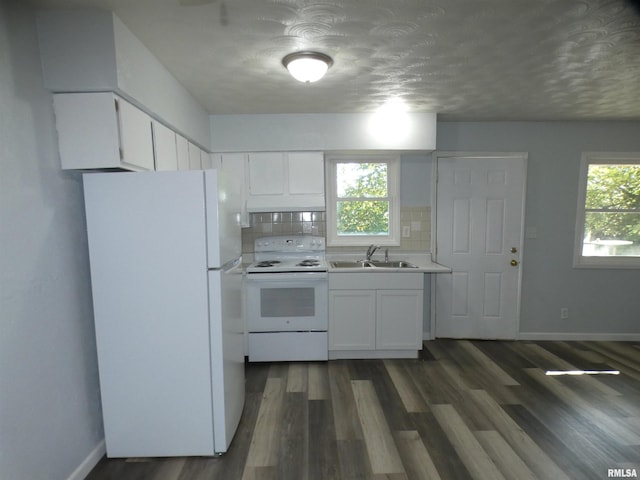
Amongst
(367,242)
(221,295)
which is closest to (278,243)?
(367,242)

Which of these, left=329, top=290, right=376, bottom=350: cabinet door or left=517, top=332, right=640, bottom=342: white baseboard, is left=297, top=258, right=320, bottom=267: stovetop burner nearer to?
left=329, top=290, right=376, bottom=350: cabinet door

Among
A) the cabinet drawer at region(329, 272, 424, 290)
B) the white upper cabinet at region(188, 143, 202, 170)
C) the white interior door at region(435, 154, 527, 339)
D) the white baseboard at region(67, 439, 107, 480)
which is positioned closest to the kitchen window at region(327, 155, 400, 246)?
the white interior door at region(435, 154, 527, 339)

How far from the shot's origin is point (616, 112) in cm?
299

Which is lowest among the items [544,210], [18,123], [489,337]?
[489,337]

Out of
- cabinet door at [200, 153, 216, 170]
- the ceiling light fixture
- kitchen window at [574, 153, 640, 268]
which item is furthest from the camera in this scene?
kitchen window at [574, 153, 640, 268]

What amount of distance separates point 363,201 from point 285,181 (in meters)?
0.94

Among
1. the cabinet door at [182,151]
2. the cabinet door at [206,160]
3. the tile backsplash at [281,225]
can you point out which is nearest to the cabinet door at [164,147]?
the cabinet door at [182,151]

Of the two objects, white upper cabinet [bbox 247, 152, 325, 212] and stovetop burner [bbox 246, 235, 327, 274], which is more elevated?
white upper cabinet [bbox 247, 152, 325, 212]

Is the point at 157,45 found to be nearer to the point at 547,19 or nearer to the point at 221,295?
the point at 221,295

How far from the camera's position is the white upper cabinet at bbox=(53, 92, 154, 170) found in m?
1.55

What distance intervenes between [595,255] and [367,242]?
8.50ft

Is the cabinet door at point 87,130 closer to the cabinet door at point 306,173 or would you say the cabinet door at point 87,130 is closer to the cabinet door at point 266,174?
the cabinet door at point 266,174

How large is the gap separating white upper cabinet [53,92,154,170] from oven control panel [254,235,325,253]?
1.90 m

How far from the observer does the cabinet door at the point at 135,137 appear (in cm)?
161
